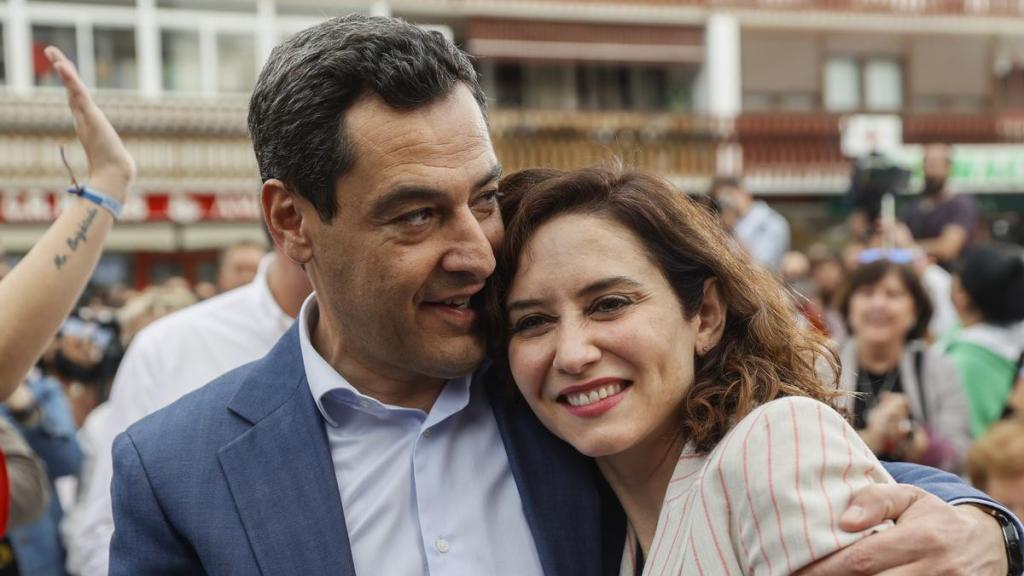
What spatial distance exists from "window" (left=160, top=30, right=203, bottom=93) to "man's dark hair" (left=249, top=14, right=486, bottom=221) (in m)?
17.1

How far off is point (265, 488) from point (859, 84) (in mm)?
21938

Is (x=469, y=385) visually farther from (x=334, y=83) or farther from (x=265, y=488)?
(x=334, y=83)

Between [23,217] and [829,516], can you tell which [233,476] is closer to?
[829,516]

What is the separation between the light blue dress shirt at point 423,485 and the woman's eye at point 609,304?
327 mm

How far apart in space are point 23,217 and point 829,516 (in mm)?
17273

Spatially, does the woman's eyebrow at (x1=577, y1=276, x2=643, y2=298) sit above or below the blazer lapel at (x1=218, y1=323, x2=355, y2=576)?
above

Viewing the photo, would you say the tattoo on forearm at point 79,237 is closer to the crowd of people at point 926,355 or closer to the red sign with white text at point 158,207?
the crowd of people at point 926,355

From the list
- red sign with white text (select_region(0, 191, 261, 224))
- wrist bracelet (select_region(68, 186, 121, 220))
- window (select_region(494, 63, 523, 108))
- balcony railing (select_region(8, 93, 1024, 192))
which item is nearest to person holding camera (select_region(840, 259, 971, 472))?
Answer: wrist bracelet (select_region(68, 186, 121, 220))

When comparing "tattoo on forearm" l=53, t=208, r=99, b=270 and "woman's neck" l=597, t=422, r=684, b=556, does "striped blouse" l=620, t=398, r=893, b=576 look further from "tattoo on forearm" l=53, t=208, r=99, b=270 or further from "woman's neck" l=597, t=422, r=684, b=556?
"tattoo on forearm" l=53, t=208, r=99, b=270

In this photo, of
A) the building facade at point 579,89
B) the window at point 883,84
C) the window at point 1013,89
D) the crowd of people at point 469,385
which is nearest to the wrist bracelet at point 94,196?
the crowd of people at point 469,385

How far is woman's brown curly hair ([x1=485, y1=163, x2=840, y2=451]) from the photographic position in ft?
7.06

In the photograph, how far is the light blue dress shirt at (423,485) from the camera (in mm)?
2084

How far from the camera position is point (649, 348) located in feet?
6.95

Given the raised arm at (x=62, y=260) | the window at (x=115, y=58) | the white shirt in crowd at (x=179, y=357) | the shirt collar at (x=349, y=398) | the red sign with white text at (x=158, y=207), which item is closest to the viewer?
the shirt collar at (x=349, y=398)
